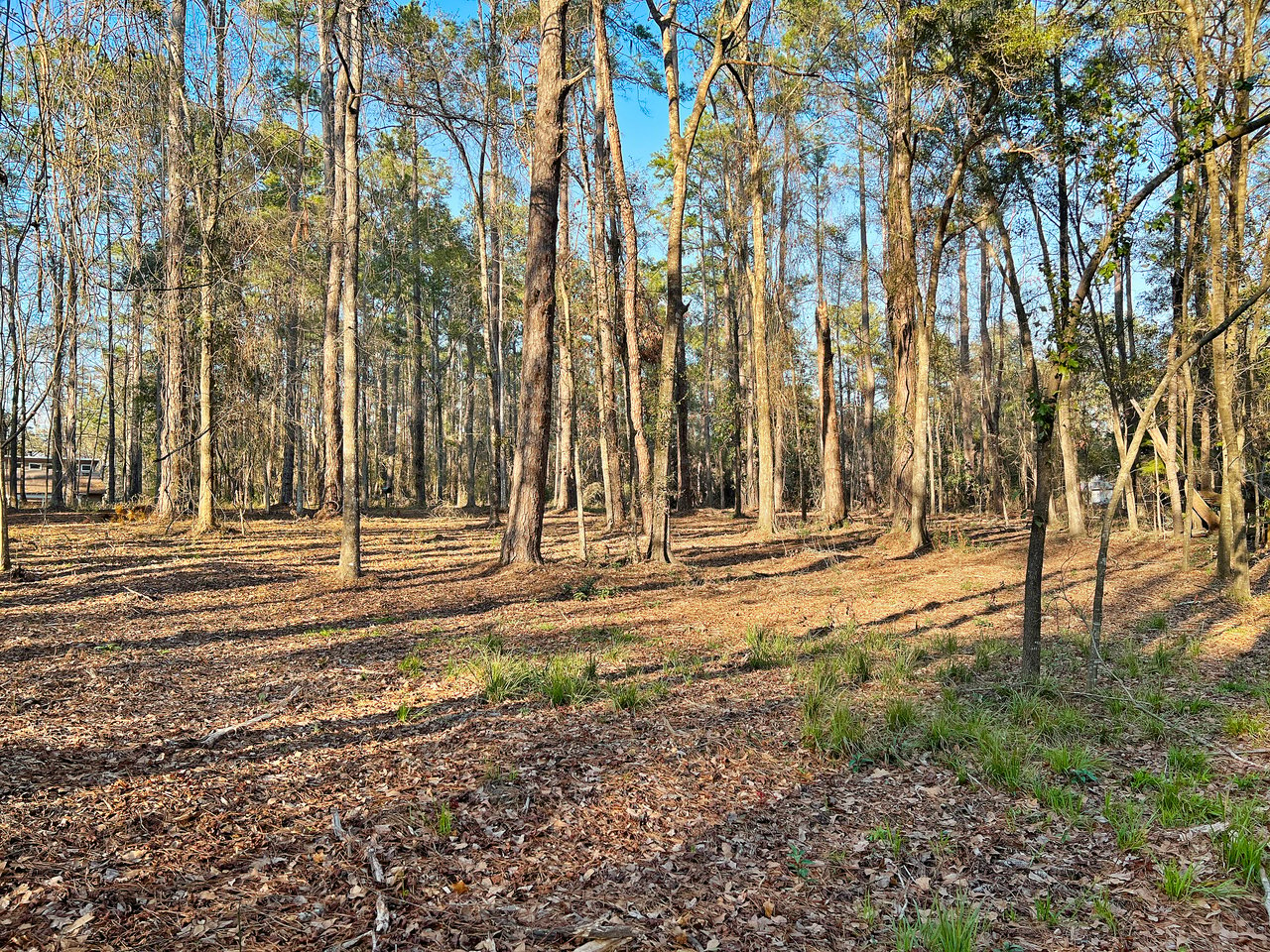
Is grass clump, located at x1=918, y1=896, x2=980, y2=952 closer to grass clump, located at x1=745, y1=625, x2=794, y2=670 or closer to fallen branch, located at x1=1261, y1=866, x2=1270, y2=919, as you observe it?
fallen branch, located at x1=1261, y1=866, x2=1270, y2=919

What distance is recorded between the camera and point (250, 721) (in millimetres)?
4480

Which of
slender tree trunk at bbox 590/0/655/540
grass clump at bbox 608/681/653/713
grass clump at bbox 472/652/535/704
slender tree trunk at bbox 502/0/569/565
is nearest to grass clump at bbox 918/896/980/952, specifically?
grass clump at bbox 608/681/653/713

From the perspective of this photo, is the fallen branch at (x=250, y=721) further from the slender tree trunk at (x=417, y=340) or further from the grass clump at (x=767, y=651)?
the slender tree trunk at (x=417, y=340)

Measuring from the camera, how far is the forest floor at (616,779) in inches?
108

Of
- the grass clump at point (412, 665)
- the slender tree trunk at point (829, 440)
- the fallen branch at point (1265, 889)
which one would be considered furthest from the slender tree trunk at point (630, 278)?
the slender tree trunk at point (829, 440)

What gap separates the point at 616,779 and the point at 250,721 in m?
2.41

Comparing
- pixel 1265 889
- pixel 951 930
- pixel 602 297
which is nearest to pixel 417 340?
pixel 602 297

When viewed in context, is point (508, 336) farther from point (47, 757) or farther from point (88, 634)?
point (47, 757)

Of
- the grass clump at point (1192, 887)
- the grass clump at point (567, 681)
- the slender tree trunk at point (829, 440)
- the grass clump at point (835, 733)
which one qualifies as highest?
the slender tree trunk at point (829, 440)

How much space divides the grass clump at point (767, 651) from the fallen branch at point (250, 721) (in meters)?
3.82

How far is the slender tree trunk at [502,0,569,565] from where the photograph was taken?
406 inches

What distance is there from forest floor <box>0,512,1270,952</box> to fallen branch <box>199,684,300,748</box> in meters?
0.03

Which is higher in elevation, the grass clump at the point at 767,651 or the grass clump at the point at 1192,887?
the grass clump at the point at 767,651

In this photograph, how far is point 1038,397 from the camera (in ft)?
15.8
